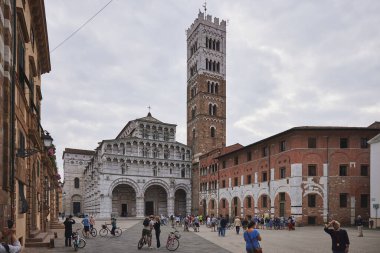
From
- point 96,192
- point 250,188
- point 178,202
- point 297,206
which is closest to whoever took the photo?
point 297,206

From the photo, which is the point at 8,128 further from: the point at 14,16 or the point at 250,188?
the point at 250,188

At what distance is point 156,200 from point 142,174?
20.9 feet

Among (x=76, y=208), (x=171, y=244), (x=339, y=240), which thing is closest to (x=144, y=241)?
(x=171, y=244)

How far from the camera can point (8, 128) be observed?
31.1ft

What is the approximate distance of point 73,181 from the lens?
82.1 m

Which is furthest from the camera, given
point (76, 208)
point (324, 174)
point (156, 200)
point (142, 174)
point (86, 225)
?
point (76, 208)

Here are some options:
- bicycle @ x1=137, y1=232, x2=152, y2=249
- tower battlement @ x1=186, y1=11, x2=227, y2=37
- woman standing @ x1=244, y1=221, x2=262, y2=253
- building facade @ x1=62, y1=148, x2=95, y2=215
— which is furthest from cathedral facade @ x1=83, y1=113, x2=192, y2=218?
woman standing @ x1=244, y1=221, x2=262, y2=253

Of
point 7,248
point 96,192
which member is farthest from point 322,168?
point 96,192

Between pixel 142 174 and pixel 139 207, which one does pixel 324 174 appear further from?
pixel 139 207

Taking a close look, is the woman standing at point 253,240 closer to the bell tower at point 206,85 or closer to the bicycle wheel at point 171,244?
the bicycle wheel at point 171,244

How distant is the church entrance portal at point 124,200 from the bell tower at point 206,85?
1286 cm

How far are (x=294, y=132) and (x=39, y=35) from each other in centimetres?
2560

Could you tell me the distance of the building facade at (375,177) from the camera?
32.2 meters

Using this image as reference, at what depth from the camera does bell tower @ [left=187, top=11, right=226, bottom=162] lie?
6646cm
